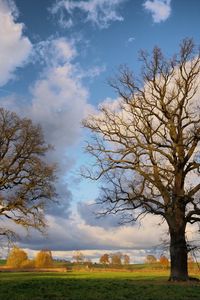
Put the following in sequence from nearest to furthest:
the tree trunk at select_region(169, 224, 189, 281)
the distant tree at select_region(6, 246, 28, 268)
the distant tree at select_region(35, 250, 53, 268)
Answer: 1. the tree trunk at select_region(169, 224, 189, 281)
2. the distant tree at select_region(6, 246, 28, 268)
3. the distant tree at select_region(35, 250, 53, 268)

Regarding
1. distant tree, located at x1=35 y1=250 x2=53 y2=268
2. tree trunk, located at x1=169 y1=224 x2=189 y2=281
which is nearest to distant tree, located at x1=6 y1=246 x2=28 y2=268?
distant tree, located at x1=35 y1=250 x2=53 y2=268

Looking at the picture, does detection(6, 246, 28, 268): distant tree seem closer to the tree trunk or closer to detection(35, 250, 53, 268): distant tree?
detection(35, 250, 53, 268): distant tree

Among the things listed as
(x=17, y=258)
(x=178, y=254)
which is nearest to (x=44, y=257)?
(x=17, y=258)

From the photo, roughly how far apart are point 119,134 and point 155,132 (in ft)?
8.88

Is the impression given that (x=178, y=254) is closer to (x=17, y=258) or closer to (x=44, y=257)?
(x=17, y=258)

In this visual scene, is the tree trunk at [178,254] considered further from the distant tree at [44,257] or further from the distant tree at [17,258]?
the distant tree at [44,257]

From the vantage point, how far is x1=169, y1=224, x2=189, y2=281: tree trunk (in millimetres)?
31562

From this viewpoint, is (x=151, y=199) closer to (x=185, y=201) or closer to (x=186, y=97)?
(x=185, y=201)

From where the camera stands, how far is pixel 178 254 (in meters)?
32.0

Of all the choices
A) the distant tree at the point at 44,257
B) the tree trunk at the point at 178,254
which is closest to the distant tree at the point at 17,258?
the distant tree at the point at 44,257

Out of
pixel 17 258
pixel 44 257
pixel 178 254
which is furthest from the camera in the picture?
pixel 44 257

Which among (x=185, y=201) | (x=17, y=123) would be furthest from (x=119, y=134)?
(x=17, y=123)

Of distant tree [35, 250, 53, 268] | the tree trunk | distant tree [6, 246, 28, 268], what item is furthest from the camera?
distant tree [35, 250, 53, 268]

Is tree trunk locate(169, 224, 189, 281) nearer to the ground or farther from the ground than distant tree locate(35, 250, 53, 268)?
nearer to the ground
